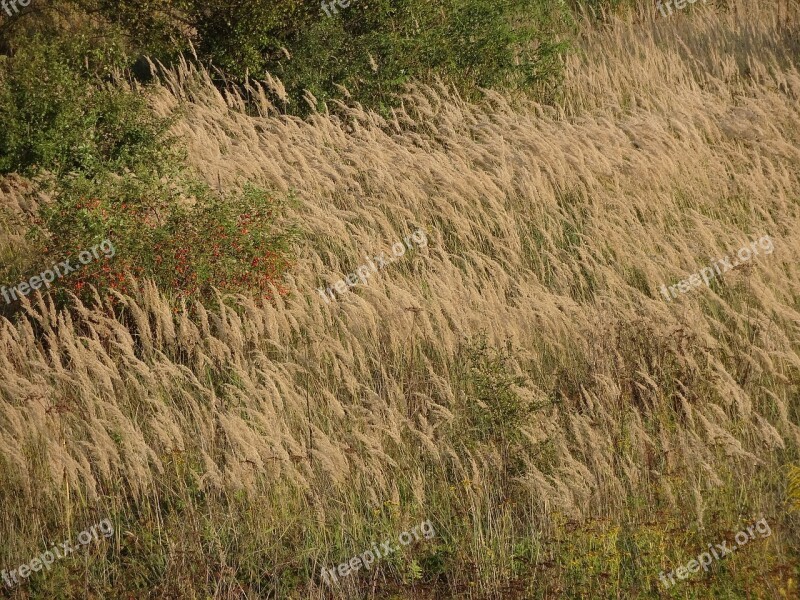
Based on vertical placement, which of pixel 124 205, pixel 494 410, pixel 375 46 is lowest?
pixel 494 410

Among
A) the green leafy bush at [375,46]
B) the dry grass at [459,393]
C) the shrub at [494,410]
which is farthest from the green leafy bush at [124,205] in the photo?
the green leafy bush at [375,46]

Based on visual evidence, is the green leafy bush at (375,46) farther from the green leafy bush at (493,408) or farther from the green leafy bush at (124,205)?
the green leafy bush at (493,408)

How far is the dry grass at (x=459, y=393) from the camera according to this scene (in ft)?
15.3

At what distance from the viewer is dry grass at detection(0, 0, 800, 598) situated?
4.66 m

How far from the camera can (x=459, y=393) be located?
601cm

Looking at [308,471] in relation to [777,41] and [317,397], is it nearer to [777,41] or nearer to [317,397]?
[317,397]

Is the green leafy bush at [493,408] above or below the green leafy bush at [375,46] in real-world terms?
below

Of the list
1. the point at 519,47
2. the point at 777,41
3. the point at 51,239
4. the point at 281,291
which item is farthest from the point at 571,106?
the point at 51,239

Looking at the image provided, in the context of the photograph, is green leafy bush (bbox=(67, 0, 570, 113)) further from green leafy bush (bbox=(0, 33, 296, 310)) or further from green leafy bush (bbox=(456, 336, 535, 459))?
green leafy bush (bbox=(456, 336, 535, 459))

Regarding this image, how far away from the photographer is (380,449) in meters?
4.99

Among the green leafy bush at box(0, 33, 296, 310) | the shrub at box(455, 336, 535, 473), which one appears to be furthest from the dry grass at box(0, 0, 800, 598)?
the green leafy bush at box(0, 33, 296, 310)

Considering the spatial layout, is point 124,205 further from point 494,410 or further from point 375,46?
point 375,46

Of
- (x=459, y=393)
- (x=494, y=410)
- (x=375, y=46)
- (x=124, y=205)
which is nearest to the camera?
(x=494, y=410)

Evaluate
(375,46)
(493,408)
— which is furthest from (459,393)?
(375,46)
